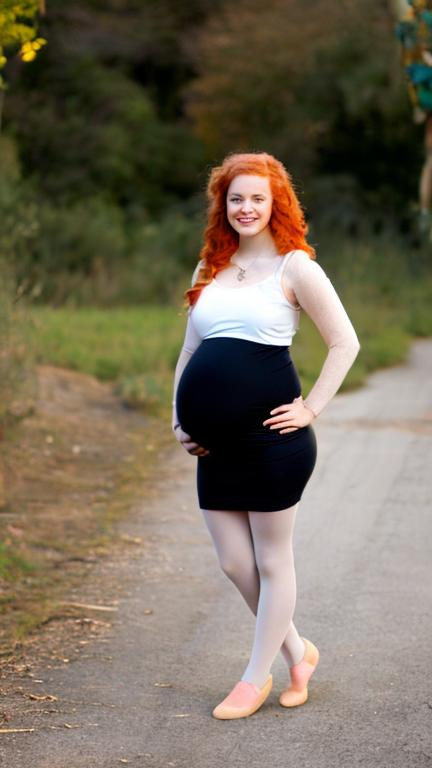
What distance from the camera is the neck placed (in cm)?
474

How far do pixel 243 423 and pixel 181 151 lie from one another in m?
30.8

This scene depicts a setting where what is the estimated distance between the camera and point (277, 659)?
18.3 ft

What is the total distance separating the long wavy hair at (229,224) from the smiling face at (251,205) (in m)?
0.03

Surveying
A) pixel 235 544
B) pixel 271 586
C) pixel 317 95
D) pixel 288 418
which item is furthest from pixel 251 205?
pixel 317 95

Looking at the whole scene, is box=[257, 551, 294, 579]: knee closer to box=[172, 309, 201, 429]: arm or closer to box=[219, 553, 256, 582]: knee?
box=[219, 553, 256, 582]: knee

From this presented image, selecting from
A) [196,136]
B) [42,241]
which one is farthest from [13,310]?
[196,136]

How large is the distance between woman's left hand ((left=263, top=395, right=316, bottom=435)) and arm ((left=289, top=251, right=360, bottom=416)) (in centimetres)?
5

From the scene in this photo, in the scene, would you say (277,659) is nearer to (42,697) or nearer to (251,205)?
(42,697)

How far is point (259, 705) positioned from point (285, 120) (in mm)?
27775

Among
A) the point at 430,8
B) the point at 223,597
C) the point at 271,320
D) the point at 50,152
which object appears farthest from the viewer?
the point at 50,152

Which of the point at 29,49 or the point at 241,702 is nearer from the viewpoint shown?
the point at 241,702

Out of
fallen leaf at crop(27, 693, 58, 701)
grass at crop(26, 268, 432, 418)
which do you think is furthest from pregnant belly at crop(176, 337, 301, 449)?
grass at crop(26, 268, 432, 418)

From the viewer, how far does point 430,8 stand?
10.1 meters

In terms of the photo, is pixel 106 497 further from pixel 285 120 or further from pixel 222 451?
pixel 285 120
